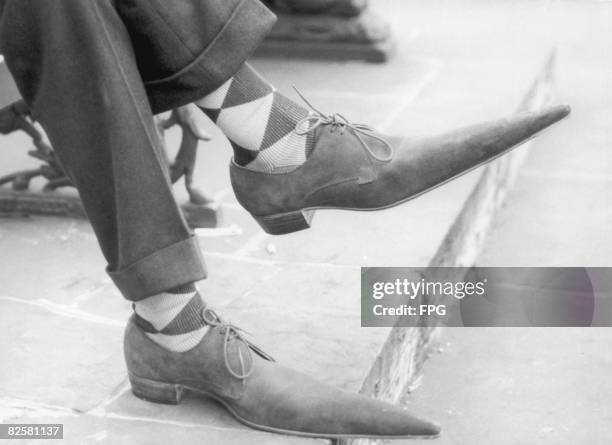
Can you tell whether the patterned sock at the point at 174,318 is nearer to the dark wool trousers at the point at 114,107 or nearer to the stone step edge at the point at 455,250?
the dark wool trousers at the point at 114,107

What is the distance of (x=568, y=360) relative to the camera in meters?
1.95

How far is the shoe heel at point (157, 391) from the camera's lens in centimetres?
142

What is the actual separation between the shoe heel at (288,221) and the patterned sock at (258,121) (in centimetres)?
7

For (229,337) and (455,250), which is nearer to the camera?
(229,337)

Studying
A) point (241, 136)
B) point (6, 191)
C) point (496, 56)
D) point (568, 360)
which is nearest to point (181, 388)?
point (241, 136)

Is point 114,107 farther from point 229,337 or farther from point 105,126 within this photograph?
point 229,337

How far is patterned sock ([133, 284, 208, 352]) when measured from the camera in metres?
1.36

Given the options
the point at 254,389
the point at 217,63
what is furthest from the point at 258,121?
the point at 254,389

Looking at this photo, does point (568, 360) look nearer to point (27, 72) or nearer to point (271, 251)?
point (271, 251)

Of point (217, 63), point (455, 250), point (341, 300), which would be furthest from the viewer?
point (455, 250)

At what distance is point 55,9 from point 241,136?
0.35 metres

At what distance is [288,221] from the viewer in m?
1.50

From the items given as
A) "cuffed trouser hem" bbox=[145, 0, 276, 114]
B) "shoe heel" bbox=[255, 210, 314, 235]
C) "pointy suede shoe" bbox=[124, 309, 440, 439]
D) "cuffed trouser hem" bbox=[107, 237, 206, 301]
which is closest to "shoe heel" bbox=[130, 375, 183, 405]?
"pointy suede shoe" bbox=[124, 309, 440, 439]

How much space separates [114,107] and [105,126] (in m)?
0.03
